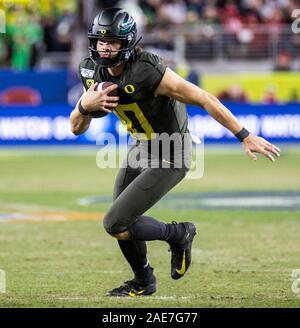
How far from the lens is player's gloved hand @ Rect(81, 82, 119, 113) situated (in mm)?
6047

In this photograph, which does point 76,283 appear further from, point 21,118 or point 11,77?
point 11,77

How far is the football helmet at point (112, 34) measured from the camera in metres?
6.12

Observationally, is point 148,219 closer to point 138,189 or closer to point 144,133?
point 138,189

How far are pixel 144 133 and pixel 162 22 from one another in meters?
15.0

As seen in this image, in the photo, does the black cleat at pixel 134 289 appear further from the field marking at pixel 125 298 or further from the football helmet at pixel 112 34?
the football helmet at pixel 112 34

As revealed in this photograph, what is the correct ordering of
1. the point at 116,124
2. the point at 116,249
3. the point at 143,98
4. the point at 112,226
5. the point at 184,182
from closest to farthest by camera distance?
the point at 143,98 < the point at 112,226 < the point at 116,249 < the point at 184,182 < the point at 116,124

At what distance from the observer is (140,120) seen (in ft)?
20.8

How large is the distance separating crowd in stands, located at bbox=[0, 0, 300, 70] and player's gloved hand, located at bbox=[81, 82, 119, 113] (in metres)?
13.9

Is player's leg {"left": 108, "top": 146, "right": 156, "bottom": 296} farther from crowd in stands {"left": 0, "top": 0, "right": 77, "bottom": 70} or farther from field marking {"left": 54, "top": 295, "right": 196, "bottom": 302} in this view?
crowd in stands {"left": 0, "top": 0, "right": 77, "bottom": 70}

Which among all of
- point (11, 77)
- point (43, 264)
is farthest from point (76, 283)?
point (11, 77)

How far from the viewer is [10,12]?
20422mm

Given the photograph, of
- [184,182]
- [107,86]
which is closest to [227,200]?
[184,182]

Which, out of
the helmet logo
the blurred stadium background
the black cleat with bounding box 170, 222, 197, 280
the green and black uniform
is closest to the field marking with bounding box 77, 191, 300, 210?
the blurred stadium background

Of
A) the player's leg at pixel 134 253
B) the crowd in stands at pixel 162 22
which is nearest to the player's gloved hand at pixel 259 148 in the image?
the player's leg at pixel 134 253
